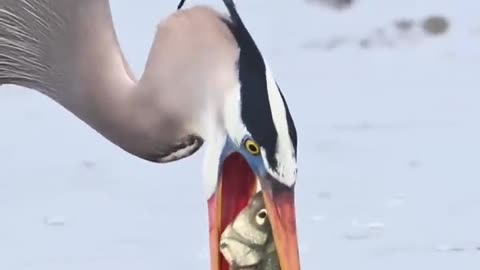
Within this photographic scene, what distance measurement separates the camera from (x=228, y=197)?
230 cm

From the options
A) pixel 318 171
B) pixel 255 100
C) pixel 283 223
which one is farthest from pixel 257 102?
pixel 318 171

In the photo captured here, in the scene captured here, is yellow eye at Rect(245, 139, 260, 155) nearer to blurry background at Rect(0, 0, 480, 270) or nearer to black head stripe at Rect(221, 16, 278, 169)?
black head stripe at Rect(221, 16, 278, 169)

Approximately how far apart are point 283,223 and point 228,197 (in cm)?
11

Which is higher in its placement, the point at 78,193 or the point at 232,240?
the point at 232,240

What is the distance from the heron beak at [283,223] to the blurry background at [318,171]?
1296mm

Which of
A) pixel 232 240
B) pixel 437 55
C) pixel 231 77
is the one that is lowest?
pixel 437 55

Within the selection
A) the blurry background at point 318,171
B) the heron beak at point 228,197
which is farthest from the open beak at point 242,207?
the blurry background at point 318,171

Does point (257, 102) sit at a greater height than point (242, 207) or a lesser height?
greater

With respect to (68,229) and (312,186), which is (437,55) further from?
(68,229)

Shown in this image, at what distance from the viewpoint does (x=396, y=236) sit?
159 inches

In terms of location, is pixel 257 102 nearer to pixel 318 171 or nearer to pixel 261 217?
pixel 261 217

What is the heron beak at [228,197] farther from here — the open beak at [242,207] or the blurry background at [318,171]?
the blurry background at [318,171]

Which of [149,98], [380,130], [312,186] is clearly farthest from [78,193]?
[149,98]

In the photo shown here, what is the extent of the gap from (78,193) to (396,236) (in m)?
0.78
